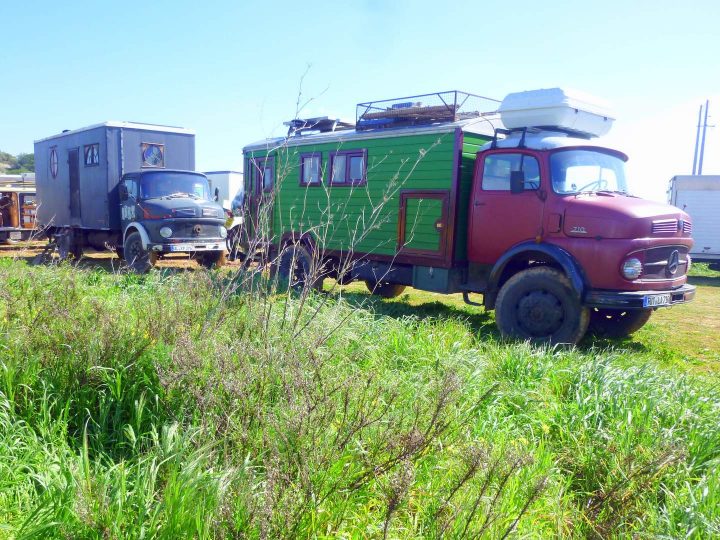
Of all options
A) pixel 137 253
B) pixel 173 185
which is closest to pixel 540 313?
pixel 137 253

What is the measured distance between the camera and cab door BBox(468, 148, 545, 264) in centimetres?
679

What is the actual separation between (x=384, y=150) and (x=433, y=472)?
609 cm

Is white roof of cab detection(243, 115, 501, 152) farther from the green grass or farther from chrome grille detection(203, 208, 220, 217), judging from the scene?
the green grass

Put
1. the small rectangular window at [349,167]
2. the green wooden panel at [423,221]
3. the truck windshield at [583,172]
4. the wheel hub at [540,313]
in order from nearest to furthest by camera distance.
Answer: the wheel hub at [540,313], the truck windshield at [583,172], the green wooden panel at [423,221], the small rectangular window at [349,167]

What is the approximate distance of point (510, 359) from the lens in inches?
186

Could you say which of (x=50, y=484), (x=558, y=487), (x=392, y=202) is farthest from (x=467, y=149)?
(x=50, y=484)

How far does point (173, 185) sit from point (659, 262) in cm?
975

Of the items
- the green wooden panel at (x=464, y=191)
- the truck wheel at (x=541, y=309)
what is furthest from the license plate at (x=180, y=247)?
the truck wheel at (x=541, y=309)

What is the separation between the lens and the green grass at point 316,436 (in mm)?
2414

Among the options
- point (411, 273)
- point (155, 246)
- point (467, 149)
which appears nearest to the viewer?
point (467, 149)

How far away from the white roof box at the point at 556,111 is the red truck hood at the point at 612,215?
1205 mm

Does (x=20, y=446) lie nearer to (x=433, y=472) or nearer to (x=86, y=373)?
(x=86, y=373)

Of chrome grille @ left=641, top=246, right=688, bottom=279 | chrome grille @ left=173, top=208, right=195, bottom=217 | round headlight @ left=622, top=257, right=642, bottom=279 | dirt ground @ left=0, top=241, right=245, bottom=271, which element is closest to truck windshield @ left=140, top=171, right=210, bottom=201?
chrome grille @ left=173, top=208, right=195, bottom=217

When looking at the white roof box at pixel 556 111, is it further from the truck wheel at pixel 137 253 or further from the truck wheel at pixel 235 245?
the truck wheel at pixel 137 253
